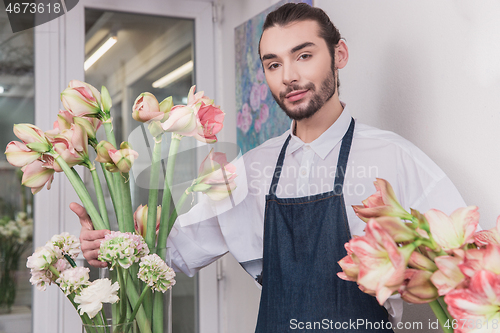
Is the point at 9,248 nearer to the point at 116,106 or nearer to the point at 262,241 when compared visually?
the point at 116,106

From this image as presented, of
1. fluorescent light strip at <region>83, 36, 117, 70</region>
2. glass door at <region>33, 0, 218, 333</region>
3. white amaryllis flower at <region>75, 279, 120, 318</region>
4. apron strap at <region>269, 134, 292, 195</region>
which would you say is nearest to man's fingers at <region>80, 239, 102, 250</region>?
white amaryllis flower at <region>75, 279, 120, 318</region>

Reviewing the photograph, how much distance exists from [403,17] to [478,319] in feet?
2.82

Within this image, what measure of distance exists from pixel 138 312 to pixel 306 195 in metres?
0.47

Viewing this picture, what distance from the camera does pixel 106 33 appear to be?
72.6 inches

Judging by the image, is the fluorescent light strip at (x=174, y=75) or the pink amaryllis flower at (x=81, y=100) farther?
the fluorescent light strip at (x=174, y=75)

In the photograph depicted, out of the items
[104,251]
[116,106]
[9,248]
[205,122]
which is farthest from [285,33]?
[9,248]

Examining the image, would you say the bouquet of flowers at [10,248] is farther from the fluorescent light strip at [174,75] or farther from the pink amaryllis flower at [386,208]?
the pink amaryllis flower at [386,208]

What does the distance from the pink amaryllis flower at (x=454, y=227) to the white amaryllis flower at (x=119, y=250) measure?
50 cm

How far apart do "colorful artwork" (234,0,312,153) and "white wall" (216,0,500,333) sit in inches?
11.4

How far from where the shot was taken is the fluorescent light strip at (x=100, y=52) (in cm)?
180

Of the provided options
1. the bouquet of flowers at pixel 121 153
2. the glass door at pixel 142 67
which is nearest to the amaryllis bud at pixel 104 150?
the bouquet of flowers at pixel 121 153

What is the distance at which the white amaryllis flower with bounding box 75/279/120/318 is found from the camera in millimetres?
761

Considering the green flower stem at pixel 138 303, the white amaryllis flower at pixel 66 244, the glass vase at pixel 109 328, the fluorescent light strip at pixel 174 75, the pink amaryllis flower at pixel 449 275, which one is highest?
the fluorescent light strip at pixel 174 75

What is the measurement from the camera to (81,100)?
36.8 inches
